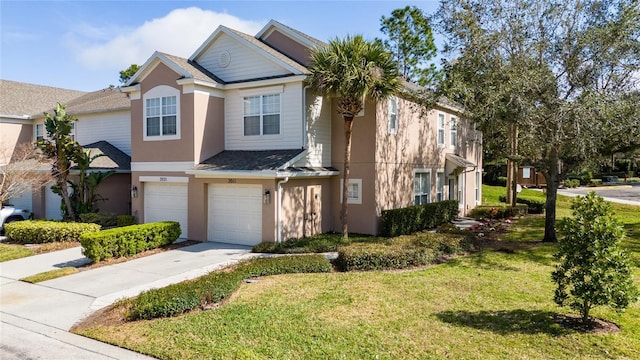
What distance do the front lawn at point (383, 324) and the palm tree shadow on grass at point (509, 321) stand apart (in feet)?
0.06

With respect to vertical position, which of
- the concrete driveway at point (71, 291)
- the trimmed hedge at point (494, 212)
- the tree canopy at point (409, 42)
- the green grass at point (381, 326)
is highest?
the tree canopy at point (409, 42)

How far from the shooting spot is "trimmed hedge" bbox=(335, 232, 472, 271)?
37.5 feet

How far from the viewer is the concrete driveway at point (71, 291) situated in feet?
22.1

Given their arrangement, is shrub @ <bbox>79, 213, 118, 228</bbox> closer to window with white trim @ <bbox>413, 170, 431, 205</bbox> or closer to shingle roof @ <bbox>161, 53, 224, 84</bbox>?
shingle roof @ <bbox>161, 53, 224, 84</bbox>

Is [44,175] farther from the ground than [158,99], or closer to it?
closer to it

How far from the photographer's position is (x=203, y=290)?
27.9 feet

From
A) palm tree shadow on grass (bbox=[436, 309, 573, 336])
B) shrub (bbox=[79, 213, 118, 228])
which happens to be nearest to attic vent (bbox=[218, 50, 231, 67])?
shrub (bbox=[79, 213, 118, 228])

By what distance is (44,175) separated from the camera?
18.7m

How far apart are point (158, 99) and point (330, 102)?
6.91m

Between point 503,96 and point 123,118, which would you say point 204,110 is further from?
point 503,96

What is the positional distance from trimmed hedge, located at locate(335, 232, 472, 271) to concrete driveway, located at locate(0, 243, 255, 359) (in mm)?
3487

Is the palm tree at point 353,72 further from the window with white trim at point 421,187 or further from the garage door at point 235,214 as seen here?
the window with white trim at point 421,187

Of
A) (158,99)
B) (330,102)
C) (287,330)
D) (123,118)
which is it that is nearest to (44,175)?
(123,118)

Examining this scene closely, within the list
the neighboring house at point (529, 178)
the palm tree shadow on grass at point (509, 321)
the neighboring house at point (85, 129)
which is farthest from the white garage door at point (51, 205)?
the neighboring house at point (529, 178)
